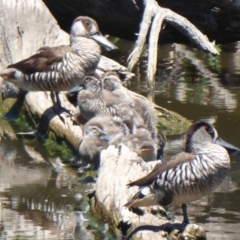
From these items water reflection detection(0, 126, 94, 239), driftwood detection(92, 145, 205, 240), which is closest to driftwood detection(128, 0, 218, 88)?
water reflection detection(0, 126, 94, 239)

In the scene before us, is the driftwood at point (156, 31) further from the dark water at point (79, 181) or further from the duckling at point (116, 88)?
the duckling at point (116, 88)

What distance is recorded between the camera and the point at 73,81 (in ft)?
31.4

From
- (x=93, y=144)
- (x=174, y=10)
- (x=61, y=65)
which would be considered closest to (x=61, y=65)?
(x=61, y=65)

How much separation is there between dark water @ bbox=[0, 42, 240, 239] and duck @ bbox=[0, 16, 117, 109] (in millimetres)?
658

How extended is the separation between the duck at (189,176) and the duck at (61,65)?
3.43m

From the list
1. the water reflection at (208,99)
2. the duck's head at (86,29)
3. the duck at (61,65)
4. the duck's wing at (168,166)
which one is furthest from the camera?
the duck's head at (86,29)

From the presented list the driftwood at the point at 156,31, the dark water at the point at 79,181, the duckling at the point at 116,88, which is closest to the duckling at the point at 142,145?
the dark water at the point at 79,181

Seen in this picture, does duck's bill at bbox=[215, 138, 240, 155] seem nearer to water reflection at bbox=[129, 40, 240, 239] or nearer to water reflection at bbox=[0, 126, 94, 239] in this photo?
water reflection at bbox=[129, 40, 240, 239]

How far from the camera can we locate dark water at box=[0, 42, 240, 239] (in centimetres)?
679

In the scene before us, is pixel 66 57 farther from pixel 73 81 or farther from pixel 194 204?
pixel 194 204

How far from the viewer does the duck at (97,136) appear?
27.3ft

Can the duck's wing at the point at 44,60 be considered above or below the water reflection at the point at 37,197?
above

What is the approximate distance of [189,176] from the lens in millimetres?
6105

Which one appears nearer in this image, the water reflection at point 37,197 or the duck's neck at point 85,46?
the water reflection at point 37,197
